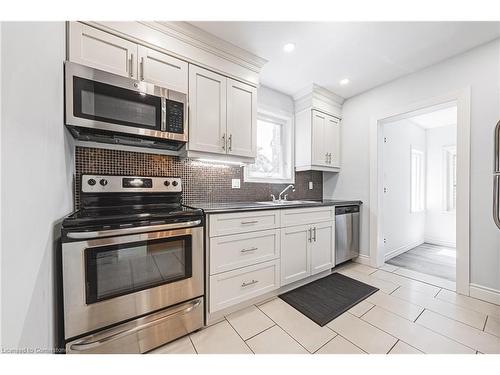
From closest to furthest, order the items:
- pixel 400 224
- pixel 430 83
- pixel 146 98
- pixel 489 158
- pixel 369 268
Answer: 1. pixel 146 98
2. pixel 489 158
3. pixel 430 83
4. pixel 369 268
5. pixel 400 224

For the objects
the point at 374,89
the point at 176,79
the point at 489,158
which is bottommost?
the point at 489,158

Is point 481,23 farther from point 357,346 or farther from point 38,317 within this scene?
point 38,317

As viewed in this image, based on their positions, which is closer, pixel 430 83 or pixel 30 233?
pixel 30 233

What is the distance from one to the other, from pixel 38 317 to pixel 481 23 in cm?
354

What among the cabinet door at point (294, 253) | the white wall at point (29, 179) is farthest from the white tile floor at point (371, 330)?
the white wall at point (29, 179)

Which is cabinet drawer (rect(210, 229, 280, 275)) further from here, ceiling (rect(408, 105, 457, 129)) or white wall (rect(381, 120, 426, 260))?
ceiling (rect(408, 105, 457, 129))

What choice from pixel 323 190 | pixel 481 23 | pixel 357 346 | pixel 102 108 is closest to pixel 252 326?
pixel 357 346

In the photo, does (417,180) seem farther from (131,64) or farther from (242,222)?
(131,64)

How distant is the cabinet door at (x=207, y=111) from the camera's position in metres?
1.71

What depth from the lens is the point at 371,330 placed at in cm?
145

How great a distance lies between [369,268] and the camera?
8.66ft

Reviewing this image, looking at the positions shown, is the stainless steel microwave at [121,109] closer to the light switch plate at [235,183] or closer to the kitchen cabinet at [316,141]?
the light switch plate at [235,183]

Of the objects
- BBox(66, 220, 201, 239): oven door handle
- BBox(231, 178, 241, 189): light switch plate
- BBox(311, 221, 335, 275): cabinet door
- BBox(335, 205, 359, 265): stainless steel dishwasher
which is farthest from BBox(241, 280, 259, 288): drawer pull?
BBox(335, 205, 359, 265): stainless steel dishwasher

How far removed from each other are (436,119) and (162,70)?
4.66m
